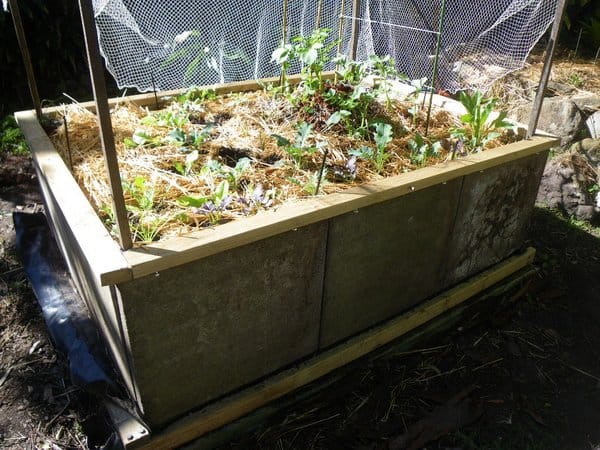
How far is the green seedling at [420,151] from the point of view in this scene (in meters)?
2.22

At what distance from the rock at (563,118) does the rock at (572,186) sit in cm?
27

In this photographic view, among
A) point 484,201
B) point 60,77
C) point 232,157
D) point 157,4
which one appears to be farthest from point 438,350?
point 60,77

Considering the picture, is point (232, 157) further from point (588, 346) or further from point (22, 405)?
point (588, 346)

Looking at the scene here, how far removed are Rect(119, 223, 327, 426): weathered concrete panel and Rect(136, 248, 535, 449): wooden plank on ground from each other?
0.05m

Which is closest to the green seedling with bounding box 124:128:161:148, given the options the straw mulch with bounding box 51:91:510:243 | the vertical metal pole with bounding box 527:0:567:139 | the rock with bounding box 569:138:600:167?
the straw mulch with bounding box 51:91:510:243

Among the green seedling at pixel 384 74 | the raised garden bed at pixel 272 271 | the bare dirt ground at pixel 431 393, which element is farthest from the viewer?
the green seedling at pixel 384 74

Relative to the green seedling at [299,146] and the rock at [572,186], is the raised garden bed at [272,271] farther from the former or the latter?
the rock at [572,186]

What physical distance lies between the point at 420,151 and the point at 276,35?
2.16 metres

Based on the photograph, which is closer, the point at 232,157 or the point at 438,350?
the point at 232,157

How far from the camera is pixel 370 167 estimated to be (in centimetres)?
217

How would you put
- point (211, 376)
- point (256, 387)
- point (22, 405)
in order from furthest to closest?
point (22, 405)
point (256, 387)
point (211, 376)

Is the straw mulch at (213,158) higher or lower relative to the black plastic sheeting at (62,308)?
higher

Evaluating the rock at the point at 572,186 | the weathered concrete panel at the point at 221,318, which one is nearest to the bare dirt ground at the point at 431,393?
the weathered concrete panel at the point at 221,318

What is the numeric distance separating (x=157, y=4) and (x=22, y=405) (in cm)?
255
